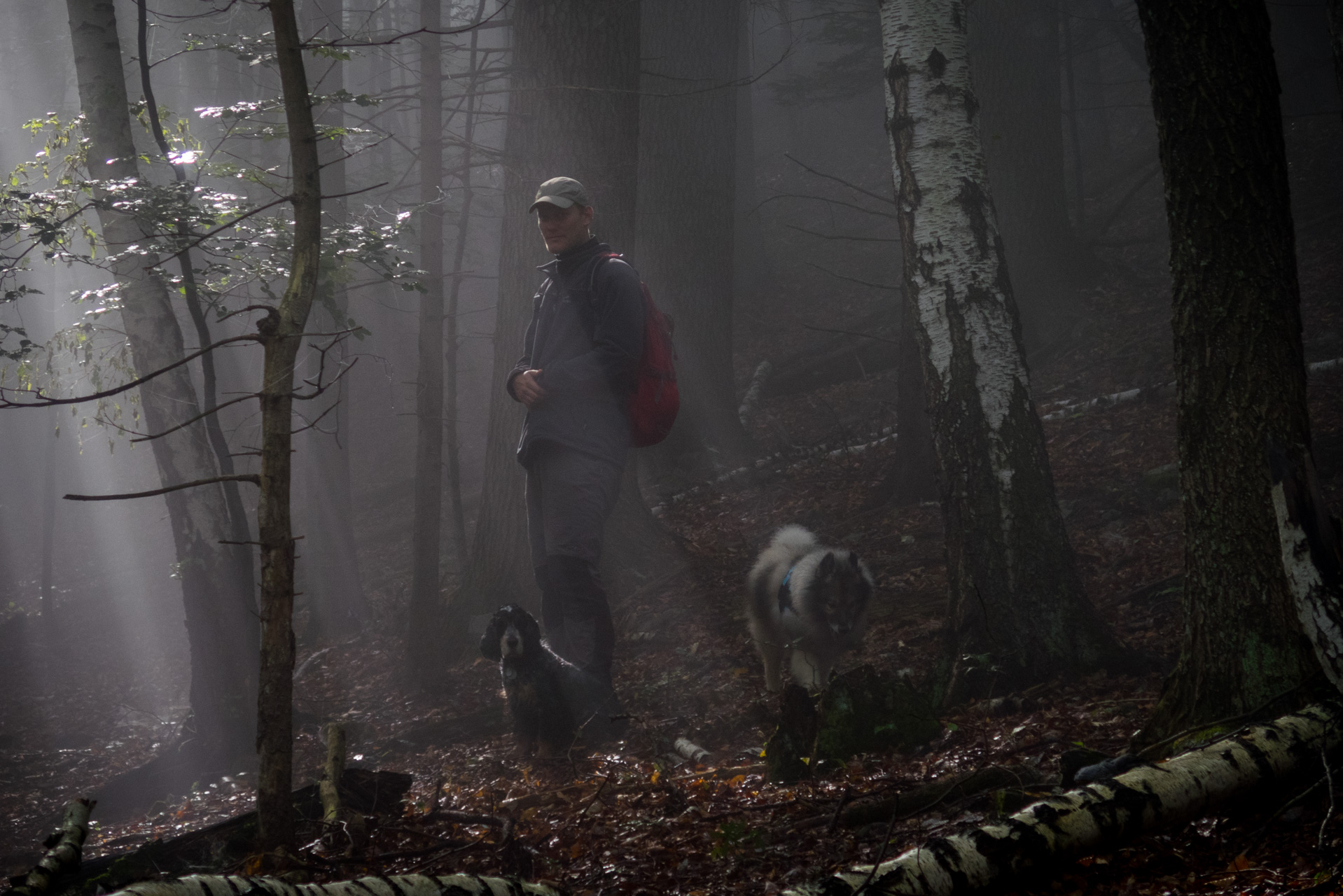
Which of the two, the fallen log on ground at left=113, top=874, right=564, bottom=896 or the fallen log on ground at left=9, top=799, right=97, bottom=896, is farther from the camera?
the fallen log on ground at left=9, top=799, right=97, bottom=896

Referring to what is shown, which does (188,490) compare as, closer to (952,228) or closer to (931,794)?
(952,228)

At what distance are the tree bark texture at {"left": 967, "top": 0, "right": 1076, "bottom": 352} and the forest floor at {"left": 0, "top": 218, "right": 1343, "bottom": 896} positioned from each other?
69cm

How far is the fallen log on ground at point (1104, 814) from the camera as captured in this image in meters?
2.12

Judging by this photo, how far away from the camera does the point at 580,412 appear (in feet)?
15.9

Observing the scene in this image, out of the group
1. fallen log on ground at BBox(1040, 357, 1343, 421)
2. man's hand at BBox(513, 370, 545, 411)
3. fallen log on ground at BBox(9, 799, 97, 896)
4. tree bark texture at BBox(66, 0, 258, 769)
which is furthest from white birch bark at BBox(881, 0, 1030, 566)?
tree bark texture at BBox(66, 0, 258, 769)

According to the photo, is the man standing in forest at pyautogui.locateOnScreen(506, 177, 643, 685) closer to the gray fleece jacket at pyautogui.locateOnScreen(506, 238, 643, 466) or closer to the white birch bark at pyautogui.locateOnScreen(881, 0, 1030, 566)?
the gray fleece jacket at pyautogui.locateOnScreen(506, 238, 643, 466)

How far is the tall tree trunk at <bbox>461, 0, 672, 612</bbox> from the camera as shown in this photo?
760cm

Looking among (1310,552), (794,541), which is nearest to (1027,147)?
(794,541)

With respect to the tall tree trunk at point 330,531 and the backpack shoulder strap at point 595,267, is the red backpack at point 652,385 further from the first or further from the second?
the tall tree trunk at point 330,531

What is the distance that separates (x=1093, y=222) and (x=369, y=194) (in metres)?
12.2

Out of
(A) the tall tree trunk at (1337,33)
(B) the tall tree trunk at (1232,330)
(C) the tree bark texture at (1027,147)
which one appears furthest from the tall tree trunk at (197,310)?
(C) the tree bark texture at (1027,147)

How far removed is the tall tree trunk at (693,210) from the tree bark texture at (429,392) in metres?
2.55

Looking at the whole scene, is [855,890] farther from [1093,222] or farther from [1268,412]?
[1093,222]

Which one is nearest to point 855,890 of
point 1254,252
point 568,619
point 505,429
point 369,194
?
point 1254,252
